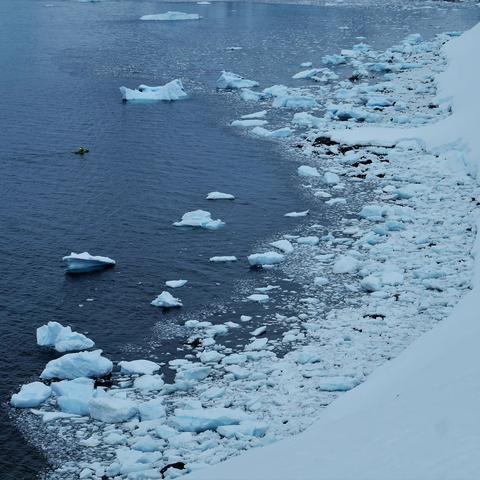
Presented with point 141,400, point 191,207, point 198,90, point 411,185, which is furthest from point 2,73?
point 141,400

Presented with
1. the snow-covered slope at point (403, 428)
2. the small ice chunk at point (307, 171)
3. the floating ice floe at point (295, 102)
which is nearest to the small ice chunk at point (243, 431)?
the snow-covered slope at point (403, 428)

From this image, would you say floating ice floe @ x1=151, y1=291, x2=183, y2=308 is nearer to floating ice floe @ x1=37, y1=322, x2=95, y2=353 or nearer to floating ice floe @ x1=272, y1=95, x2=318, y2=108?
floating ice floe @ x1=37, y1=322, x2=95, y2=353

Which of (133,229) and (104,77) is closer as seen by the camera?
(133,229)

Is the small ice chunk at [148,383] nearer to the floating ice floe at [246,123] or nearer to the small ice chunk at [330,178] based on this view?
the small ice chunk at [330,178]

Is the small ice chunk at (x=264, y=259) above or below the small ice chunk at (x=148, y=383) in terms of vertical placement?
above

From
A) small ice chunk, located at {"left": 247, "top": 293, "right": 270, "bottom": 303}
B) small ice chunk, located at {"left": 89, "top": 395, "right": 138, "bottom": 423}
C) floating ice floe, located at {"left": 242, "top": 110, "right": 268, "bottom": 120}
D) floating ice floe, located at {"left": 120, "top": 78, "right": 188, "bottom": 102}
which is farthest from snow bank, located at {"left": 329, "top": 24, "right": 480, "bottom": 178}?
small ice chunk, located at {"left": 89, "top": 395, "right": 138, "bottom": 423}

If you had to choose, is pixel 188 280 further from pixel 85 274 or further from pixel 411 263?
pixel 411 263

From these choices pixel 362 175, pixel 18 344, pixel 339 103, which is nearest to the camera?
pixel 18 344
